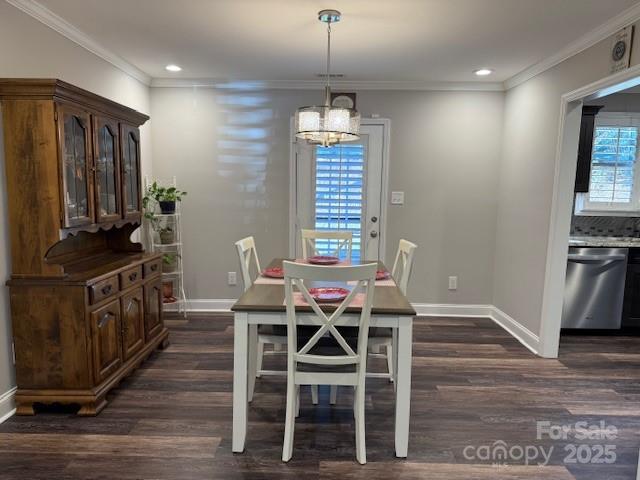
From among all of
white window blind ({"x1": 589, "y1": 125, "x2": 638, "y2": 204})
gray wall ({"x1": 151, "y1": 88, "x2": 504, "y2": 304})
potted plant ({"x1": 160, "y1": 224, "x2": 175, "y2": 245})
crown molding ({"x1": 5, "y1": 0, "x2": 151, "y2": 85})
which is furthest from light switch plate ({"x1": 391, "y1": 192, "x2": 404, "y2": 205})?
crown molding ({"x1": 5, "y1": 0, "x2": 151, "y2": 85})

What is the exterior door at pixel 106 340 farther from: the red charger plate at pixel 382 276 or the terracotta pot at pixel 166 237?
the red charger plate at pixel 382 276

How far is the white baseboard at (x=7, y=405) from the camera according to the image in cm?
234

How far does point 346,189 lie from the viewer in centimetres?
428

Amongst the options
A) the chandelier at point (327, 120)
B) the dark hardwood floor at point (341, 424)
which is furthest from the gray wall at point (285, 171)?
the chandelier at point (327, 120)

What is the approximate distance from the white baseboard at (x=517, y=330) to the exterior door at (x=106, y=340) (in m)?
3.28

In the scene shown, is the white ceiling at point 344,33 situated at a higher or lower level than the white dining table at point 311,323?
higher

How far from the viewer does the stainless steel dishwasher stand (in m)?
3.77

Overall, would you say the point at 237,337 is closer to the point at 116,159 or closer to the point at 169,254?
the point at 116,159

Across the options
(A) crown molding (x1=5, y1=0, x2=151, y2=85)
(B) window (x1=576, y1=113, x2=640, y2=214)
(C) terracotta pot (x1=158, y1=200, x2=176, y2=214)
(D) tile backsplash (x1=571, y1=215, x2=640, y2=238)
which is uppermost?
(A) crown molding (x1=5, y1=0, x2=151, y2=85)

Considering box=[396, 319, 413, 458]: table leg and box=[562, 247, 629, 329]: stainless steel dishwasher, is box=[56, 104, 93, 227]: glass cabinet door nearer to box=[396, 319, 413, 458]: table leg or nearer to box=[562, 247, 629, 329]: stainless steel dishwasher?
box=[396, 319, 413, 458]: table leg

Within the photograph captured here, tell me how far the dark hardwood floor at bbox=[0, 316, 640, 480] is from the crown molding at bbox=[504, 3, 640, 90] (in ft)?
7.85

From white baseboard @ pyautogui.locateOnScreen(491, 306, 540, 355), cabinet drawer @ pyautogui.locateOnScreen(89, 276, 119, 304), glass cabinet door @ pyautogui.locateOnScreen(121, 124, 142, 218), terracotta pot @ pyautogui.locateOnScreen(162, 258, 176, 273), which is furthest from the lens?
terracotta pot @ pyautogui.locateOnScreen(162, 258, 176, 273)

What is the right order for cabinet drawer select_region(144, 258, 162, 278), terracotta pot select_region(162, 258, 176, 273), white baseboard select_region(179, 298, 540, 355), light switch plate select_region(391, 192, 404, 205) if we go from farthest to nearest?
white baseboard select_region(179, 298, 540, 355), light switch plate select_region(391, 192, 404, 205), terracotta pot select_region(162, 258, 176, 273), cabinet drawer select_region(144, 258, 162, 278)

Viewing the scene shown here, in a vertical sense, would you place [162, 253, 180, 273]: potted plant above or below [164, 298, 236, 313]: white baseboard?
above
